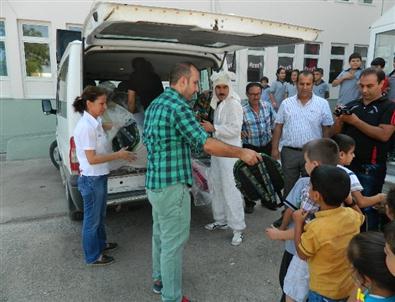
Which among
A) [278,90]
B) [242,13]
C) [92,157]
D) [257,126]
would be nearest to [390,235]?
[92,157]

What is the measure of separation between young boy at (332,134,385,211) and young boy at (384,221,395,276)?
997 millimetres

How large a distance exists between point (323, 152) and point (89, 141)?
73.9 inches

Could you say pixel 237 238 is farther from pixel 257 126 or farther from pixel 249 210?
pixel 257 126

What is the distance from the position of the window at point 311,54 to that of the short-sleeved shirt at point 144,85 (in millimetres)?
10113

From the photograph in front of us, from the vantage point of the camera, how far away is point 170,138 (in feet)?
7.74

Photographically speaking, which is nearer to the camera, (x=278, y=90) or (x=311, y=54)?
(x=278, y=90)

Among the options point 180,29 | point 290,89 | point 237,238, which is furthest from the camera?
point 290,89

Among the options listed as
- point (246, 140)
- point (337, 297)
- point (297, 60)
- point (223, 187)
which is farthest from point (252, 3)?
point (337, 297)

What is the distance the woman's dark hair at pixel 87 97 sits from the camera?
9.84ft

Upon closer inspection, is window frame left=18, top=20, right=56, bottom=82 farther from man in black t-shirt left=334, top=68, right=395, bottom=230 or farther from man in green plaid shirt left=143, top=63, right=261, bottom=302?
man in black t-shirt left=334, top=68, right=395, bottom=230

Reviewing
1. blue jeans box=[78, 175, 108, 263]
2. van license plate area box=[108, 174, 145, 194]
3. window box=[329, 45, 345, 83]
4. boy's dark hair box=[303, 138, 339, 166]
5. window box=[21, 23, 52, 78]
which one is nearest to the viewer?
boy's dark hair box=[303, 138, 339, 166]

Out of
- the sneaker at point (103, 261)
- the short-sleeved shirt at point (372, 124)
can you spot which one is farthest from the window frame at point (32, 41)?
the short-sleeved shirt at point (372, 124)

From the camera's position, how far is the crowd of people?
5.75ft

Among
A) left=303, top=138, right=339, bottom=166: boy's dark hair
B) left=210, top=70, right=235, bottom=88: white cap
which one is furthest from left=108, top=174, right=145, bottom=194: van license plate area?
left=303, top=138, right=339, bottom=166: boy's dark hair
